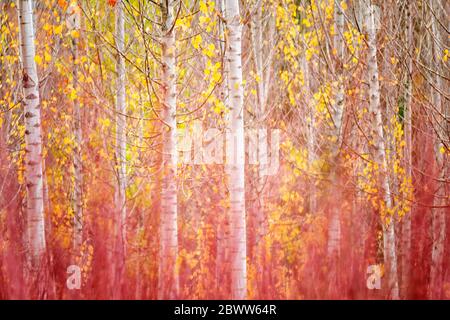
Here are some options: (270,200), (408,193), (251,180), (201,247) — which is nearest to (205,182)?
(251,180)

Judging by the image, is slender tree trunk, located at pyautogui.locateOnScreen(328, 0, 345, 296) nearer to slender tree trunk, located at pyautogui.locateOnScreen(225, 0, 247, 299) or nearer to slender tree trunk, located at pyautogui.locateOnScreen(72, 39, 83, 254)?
slender tree trunk, located at pyautogui.locateOnScreen(225, 0, 247, 299)

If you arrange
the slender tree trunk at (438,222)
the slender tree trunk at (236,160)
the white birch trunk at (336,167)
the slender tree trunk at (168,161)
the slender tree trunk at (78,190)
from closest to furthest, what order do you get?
the slender tree trunk at (236,160), the slender tree trunk at (168,161), the slender tree trunk at (438,222), the white birch trunk at (336,167), the slender tree trunk at (78,190)

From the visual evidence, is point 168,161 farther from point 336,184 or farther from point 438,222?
point 438,222

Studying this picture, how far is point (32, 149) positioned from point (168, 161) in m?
1.31

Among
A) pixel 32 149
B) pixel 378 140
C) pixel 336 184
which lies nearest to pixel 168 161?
pixel 32 149

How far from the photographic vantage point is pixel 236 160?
18.4ft

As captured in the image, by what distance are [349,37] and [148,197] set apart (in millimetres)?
4447

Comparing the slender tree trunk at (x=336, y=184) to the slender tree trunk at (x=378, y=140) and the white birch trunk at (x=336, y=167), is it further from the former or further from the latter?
the slender tree trunk at (x=378, y=140)

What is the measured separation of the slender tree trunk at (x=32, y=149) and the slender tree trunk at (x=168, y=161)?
3.81 ft

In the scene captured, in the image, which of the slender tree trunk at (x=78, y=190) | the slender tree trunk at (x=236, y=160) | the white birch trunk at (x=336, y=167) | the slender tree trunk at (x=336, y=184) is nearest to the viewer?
the slender tree trunk at (x=236, y=160)

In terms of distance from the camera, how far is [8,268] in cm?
648

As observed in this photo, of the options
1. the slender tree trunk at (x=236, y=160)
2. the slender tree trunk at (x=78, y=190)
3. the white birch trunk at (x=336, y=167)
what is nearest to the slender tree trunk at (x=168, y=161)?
the slender tree trunk at (x=236, y=160)

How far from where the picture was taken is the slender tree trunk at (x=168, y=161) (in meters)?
5.68
